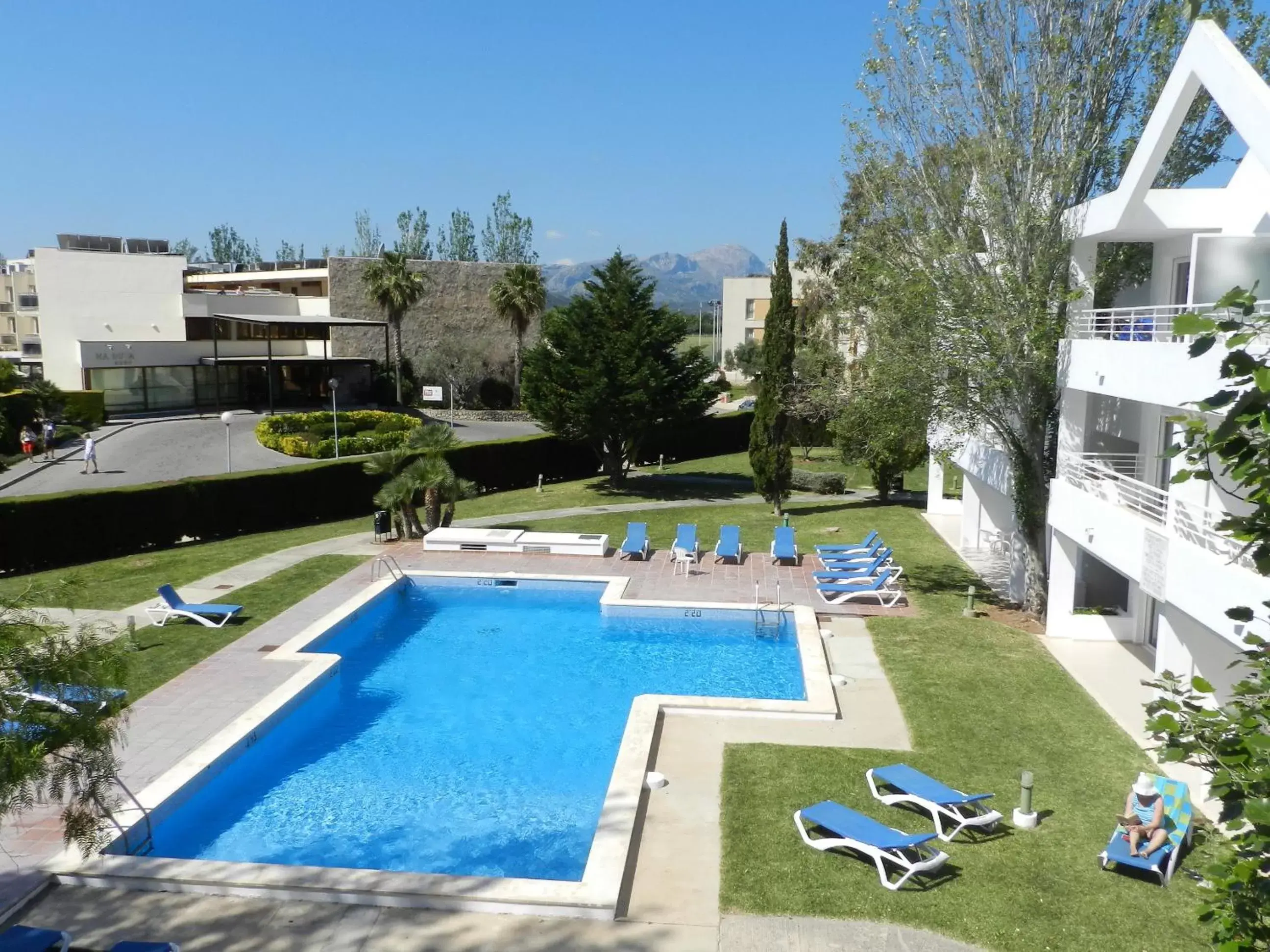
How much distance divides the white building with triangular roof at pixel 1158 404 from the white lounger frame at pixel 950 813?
127 inches

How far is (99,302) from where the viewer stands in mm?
49875

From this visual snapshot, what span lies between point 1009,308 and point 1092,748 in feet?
26.4

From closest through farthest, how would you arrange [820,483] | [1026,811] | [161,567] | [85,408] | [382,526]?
[1026,811] < [161,567] < [382,526] < [820,483] < [85,408]

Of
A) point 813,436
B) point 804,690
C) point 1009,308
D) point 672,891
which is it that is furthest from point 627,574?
point 813,436

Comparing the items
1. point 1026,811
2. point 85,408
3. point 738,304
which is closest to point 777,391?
point 1026,811

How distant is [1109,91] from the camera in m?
17.8

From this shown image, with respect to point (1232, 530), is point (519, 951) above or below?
below

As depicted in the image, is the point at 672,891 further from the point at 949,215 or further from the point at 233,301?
the point at 233,301

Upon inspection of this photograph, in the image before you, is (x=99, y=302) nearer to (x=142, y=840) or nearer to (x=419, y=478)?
(x=419, y=478)

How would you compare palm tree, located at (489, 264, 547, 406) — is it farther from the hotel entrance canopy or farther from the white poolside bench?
the white poolside bench

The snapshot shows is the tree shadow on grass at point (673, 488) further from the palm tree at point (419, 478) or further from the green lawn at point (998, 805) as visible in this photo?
the green lawn at point (998, 805)

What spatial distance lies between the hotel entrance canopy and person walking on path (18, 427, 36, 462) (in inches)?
483

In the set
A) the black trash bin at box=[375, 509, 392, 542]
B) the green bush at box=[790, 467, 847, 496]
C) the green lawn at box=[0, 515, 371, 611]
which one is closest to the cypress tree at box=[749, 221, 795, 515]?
the green bush at box=[790, 467, 847, 496]

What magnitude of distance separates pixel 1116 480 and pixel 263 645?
15078 mm
